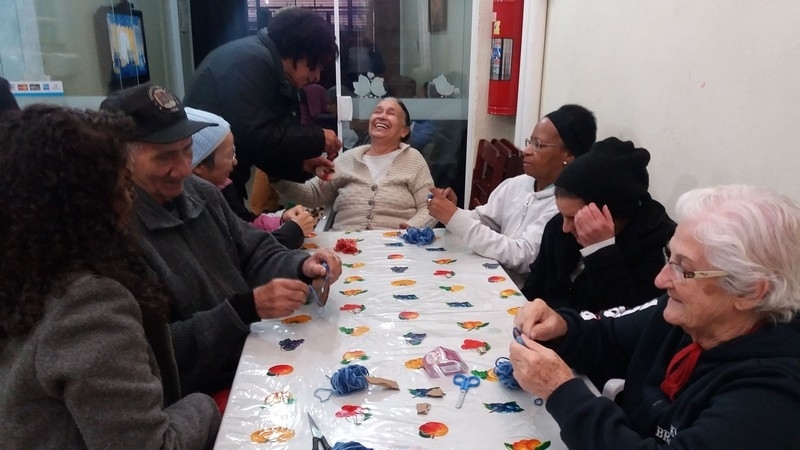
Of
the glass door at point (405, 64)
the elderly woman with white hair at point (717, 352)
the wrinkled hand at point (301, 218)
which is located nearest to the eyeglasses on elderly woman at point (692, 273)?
the elderly woman with white hair at point (717, 352)

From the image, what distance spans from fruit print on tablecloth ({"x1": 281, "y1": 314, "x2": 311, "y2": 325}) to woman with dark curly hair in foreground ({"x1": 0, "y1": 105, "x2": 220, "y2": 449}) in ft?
2.00

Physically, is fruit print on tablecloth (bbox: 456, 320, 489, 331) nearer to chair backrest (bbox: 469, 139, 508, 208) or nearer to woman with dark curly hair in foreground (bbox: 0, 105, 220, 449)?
woman with dark curly hair in foreground (bbox: 0, 105, 220, 449)

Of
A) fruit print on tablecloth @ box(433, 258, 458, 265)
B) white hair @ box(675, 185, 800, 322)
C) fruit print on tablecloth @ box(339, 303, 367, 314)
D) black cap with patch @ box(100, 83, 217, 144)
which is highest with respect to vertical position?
black cap with patch @ box(100, 83, 217, 144)

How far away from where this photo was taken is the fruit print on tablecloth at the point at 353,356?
141 cm

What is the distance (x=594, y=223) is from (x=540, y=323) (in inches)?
18.8

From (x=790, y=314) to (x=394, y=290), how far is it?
1.08 metres

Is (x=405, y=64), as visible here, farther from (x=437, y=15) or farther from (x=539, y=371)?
(x=539, y=371)

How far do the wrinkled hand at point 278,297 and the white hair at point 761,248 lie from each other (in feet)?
3.19

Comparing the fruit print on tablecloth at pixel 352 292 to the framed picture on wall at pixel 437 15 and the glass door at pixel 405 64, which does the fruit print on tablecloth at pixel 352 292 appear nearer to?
the glass door at pixel 405 64

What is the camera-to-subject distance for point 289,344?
4.91 ft

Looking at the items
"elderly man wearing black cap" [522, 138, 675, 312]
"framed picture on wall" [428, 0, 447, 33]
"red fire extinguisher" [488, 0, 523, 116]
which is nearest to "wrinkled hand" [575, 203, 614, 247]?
"elderly man wearing black cap" [522, 138, 675, 312]

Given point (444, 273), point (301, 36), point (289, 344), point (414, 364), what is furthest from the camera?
point (301, 36)

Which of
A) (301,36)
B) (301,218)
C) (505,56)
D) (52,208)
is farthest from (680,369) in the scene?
(505,56)

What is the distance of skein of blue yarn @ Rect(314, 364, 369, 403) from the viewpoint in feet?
4.11
